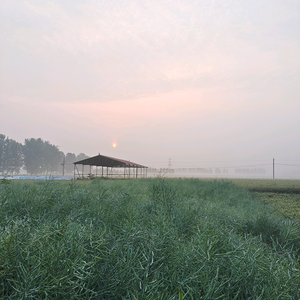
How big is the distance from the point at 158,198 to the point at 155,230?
4.53ft

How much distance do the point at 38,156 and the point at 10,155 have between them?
8752 mm

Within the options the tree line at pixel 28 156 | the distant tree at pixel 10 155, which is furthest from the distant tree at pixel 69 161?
the distant tree at pixel 10 155

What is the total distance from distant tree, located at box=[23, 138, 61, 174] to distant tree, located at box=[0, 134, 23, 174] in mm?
2071

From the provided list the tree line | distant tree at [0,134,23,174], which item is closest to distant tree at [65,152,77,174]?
the tree line

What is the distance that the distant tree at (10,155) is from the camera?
69.2 meters

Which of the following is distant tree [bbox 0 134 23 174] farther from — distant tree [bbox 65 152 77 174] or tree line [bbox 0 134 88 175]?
distant tree [bbox 65 152 77 174]

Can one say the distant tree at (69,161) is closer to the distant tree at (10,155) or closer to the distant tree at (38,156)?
the distant tree at (38,156)

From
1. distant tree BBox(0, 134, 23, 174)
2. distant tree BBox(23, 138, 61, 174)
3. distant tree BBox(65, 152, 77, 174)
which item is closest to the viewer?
distant tree BBox(0, 134, 23, 174)

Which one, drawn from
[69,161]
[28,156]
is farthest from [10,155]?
[69,161]

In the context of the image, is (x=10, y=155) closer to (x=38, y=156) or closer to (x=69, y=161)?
(x=38, y=156)

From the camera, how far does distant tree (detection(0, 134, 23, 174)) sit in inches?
2726

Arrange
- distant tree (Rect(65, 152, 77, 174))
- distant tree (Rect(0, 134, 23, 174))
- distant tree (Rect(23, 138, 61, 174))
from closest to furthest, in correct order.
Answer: distant tree (Rect(0, 134, 23, 174))
distant tree (Rect(23, 138, 61, 174))
distant tree (Rect(65, 152, 77, 174))

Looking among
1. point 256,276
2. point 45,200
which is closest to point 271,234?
point 256,276

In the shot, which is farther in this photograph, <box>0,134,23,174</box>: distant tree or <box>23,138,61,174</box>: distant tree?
<box>23,138,61,174</box>: distant tree
